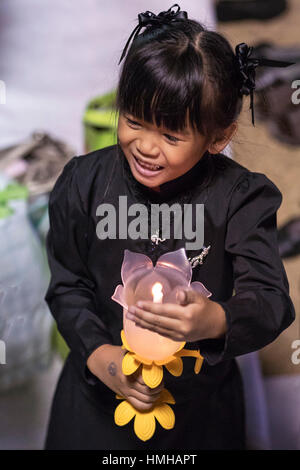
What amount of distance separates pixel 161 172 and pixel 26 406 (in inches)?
31.4

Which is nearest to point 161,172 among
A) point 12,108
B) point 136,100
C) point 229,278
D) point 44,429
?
point 136,100

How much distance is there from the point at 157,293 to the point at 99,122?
2.92 ft

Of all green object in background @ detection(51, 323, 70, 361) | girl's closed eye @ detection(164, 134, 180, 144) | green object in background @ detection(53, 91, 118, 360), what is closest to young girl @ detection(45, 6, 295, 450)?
girl's closed eye @ detection(164, 134, 180, 144)

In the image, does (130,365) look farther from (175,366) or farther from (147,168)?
(147,168)

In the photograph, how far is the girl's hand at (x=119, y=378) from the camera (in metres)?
0.74

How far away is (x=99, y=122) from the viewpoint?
57.3 inches

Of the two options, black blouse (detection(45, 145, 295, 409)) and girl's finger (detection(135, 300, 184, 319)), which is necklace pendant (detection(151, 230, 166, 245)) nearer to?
black blouse (detection(45, 145, 295, 409))

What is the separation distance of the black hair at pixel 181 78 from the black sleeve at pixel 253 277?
0.12 meters

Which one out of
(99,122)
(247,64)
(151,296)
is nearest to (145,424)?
(151,296)

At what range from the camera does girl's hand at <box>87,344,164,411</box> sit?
0.74 meters

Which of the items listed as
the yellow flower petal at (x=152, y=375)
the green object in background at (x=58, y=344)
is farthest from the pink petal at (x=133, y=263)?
the green object in background at (x=58, y=344)
